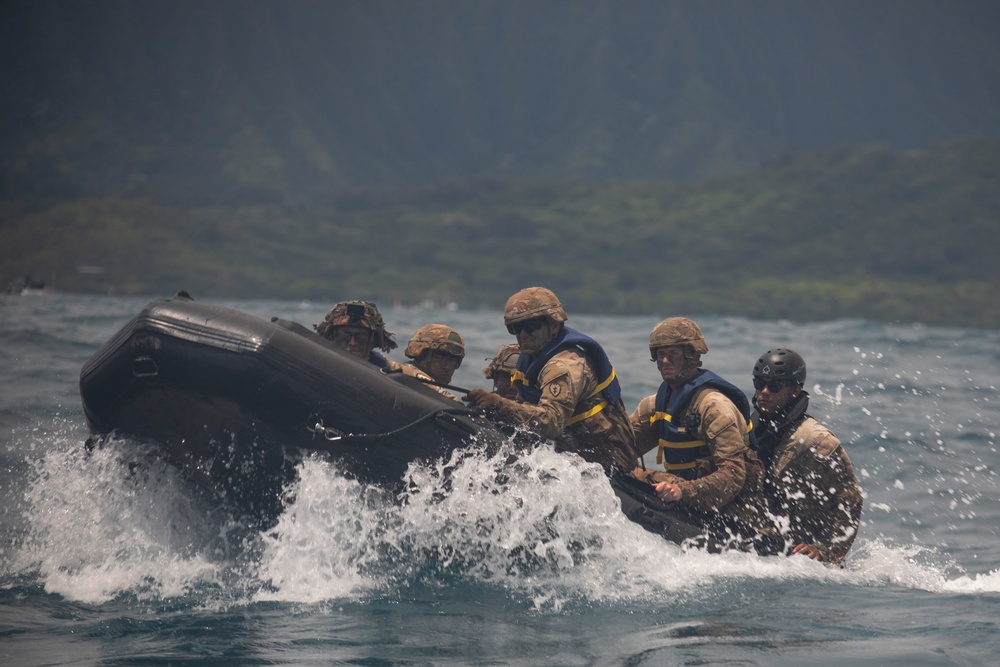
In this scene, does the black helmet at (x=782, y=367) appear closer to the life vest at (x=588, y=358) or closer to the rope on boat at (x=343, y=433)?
the life vest at (x=588, y=358)

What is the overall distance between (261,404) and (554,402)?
1.88m

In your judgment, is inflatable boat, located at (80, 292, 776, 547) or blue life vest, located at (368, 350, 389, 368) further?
blue life vest, located at (368, 350, 389, 368)

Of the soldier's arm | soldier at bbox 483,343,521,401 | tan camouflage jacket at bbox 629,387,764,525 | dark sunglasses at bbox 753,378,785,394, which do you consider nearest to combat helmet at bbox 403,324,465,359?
soldier at bbox 483,343,521,401

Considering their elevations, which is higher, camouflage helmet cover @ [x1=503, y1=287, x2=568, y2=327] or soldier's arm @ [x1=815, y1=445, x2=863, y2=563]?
camouflage helmet cover @ [x1=503, y1=287, x2=568, y2=327]

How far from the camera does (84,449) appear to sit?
26.5ft

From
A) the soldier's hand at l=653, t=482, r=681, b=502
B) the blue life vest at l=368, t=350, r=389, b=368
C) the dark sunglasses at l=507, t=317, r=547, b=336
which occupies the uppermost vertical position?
the dark sunglasses at l=507, t=317, r=547, b=336

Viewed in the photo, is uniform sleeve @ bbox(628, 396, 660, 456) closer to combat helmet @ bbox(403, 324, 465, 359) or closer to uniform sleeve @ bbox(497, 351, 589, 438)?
uniform sleeve @ bbox(497, 351, 589, 438)

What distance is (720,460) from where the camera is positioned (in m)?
7.75

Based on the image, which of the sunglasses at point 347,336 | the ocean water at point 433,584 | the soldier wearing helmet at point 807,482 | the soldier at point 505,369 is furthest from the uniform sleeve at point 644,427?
the sunglasses at point 347,336

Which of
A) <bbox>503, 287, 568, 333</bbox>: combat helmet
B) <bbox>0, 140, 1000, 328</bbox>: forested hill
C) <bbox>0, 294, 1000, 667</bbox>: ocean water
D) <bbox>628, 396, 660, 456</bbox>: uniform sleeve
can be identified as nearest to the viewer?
<bbox>0, 294, 1000, 667</bbox>: ocean water

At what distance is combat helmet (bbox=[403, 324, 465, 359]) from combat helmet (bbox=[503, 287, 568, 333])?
3.57 feet

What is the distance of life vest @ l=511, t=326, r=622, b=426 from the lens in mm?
7742

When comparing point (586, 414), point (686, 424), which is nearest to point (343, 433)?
point (586, 414)

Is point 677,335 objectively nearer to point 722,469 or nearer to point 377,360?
point 722,469
